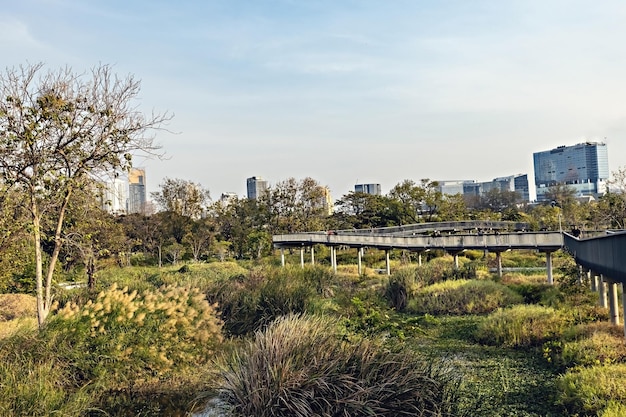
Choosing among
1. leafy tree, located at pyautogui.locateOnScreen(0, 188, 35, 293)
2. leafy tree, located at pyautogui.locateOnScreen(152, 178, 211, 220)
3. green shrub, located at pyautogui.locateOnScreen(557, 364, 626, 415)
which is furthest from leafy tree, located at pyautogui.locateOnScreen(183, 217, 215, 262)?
green shrub, located at pyautogui.locateOnScreen(557, 364, 626, 415)

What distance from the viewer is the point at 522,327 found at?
440 inches

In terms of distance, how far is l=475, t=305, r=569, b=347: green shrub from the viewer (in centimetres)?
1088

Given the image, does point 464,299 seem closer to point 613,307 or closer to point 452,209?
point 613,307

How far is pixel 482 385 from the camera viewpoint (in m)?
7.92

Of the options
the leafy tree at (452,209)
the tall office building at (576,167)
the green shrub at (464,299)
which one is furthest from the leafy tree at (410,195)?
the tall office building at (576,167)

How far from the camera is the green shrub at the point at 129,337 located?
7863 mm

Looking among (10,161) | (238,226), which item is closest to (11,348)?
(10,161)

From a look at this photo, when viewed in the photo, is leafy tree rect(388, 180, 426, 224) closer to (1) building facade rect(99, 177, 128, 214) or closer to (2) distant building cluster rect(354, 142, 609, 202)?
(1) building facade rect(99, 177, 128, 214)

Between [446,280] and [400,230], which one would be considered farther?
[400,230]

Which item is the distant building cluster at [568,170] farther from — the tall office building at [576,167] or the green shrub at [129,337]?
the green shrub at [129,337]

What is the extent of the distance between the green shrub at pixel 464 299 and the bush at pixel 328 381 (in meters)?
8.98

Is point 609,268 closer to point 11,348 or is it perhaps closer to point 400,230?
point 11,348

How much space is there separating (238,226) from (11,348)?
34800 millimetres

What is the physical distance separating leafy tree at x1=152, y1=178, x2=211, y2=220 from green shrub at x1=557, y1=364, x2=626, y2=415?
130 ft
